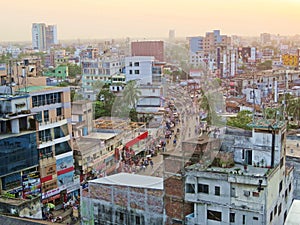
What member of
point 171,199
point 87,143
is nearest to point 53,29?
point 87,143

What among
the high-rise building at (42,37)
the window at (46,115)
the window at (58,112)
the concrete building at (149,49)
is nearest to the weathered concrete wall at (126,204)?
the concrete building at (149,49)

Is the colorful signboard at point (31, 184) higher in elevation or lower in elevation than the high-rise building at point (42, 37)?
lower

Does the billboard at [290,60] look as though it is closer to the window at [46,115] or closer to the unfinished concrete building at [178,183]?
the window at [46,115]

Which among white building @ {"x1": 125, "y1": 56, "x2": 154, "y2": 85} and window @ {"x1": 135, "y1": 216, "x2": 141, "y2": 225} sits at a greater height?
white building @ {"x1": 125, "y1": 56, "x2": 154, "y2": 85}

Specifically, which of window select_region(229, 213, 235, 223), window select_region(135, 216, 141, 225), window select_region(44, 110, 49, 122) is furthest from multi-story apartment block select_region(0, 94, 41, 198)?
window select_region(229, 213, 235, 223)

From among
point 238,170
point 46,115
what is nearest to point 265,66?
point 46,115

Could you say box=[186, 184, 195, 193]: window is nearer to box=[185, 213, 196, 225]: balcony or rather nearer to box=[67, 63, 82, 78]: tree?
box=[185, 213, 196, 225]: balcony

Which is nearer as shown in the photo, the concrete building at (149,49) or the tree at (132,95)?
the concrete building at (149,49)
